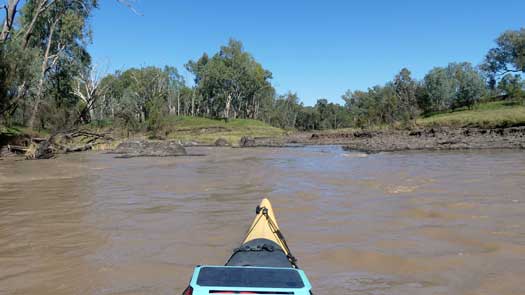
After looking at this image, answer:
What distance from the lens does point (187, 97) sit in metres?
80.3

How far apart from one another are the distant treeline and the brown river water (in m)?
14.6

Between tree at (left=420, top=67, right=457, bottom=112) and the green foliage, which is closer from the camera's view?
the green foliage

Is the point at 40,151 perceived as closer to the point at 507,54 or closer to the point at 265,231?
the point at 265,231

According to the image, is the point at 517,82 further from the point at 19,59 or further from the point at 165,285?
the point at 165,285

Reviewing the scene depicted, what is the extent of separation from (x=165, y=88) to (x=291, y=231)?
2604 inches

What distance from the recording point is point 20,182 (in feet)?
39.7

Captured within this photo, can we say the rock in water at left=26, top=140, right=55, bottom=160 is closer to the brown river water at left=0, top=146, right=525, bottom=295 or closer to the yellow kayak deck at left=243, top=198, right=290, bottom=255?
the brown river water at left=0, top=146, right=525, bottom=295

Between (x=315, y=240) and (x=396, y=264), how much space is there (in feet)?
4.30

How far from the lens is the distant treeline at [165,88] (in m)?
26.1

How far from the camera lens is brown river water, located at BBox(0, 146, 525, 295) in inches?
169

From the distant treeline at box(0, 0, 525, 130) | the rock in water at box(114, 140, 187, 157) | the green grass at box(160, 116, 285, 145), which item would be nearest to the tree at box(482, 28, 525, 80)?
the distant treeline at box(0, 0, 525, 130)

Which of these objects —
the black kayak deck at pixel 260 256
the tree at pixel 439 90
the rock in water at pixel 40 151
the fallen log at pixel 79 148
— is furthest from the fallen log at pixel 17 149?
the tree at pixel 439 90

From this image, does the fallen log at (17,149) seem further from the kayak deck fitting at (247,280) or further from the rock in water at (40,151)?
the kayak deck fitting at (247,280)

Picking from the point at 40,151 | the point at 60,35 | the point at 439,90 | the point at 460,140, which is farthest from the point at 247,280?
the point at 439,90
